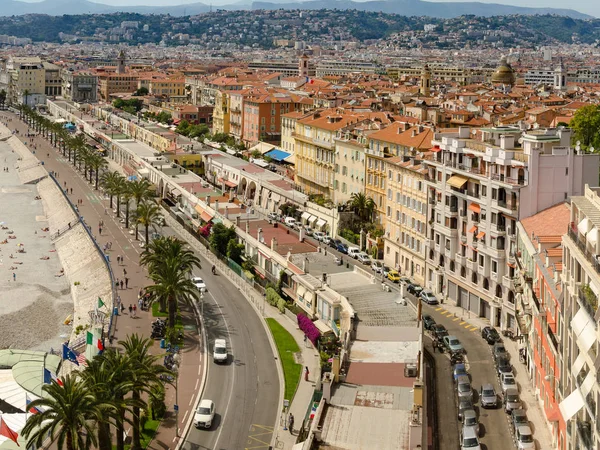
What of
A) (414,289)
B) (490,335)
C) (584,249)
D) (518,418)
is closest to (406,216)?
(414,289)

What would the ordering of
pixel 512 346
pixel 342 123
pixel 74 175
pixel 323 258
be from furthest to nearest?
pixel 74 175 → pixel 342 123 → pixel 323 258 → pixel 512 346

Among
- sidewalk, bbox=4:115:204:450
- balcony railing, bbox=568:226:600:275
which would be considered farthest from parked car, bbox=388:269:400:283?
balcony railing, bbox=568:226:600:275

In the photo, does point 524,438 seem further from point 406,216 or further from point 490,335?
point 406,216

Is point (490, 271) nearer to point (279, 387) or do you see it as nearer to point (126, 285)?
point (279, 387)

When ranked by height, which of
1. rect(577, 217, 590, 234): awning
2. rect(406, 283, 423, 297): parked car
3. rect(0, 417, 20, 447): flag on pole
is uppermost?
rect(577, 217, 590, 234): awning

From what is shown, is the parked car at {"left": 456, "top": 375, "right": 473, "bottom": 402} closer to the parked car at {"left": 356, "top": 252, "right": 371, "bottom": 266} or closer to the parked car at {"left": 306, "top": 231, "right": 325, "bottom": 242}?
the parked car at {"left": 356, "top": 252, "right": 371, "bottom": 266}

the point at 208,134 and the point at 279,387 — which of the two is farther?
the point at 208,134

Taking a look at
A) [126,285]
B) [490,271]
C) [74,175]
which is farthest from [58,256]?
[490,271]
